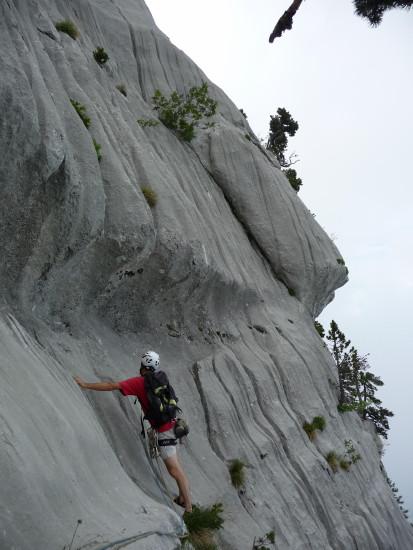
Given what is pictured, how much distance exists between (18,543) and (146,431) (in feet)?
18.8

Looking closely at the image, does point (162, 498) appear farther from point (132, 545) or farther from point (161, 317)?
point (161, 317)

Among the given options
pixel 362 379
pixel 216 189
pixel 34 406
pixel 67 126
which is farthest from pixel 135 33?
pixel 362 379

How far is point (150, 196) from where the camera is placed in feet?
45.7

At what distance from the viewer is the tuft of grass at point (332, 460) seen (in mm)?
18913

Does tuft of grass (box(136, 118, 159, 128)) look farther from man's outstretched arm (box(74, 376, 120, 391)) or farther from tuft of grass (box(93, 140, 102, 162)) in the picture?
man's outstretched arm (box(74, 376, 120, 391))

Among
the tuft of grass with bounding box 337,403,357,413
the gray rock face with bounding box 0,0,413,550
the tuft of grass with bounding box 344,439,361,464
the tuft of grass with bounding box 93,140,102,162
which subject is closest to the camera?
the gray rock face with bounding box 0,0,413,550

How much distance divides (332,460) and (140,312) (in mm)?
10605

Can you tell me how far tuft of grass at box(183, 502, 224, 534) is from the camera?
33.3 ft

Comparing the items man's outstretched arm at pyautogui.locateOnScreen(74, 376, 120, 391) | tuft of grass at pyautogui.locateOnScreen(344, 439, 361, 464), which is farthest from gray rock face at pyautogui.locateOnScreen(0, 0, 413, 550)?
tuft of grass at pyautogui.locateOnScreen(344, 439, 361, 464)

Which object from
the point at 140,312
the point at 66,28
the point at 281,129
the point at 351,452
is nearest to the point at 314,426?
the point at 351,452

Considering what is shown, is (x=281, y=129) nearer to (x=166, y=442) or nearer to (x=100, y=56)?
(x=100, y=56)

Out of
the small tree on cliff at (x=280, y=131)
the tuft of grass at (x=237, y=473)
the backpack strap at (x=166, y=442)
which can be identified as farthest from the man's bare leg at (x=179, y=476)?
the small tree on cliff at (x=280, y=131)

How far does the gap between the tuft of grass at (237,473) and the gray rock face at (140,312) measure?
252 mm

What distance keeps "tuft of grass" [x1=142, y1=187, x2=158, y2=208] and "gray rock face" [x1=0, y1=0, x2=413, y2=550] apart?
0.42 meters
